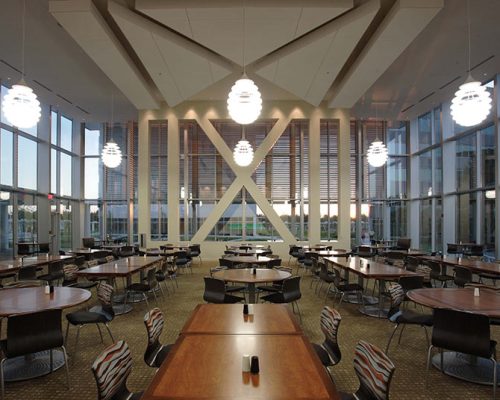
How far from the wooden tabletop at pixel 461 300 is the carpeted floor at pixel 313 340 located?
83cm

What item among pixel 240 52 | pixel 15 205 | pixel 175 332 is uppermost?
pixel 240 52

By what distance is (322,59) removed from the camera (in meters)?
9.44

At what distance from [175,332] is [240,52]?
22.7ft

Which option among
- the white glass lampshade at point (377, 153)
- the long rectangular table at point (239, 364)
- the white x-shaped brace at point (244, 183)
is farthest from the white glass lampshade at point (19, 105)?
the white glass lampshade at point (377, 153)

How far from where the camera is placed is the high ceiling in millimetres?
7191

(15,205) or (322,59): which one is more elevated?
(322,59)

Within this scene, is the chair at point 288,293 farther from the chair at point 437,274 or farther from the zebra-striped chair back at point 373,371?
the chair at point 437,274

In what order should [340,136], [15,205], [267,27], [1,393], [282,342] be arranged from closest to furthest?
1. [282,342]
2. [1,393]
3. [267,27]
4. [15,205]
5. [340,136]

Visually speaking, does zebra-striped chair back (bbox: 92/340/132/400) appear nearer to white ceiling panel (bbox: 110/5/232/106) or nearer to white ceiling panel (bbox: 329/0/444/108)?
white ceiling panel (bbox: 110/5/232/106)

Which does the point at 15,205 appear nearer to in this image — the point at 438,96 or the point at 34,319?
the point at 34,319

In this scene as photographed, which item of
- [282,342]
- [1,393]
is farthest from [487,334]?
[1,393]

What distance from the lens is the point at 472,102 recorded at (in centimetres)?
603

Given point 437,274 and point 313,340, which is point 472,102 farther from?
point 313,340

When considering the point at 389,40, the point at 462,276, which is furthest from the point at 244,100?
the point at 462,276
